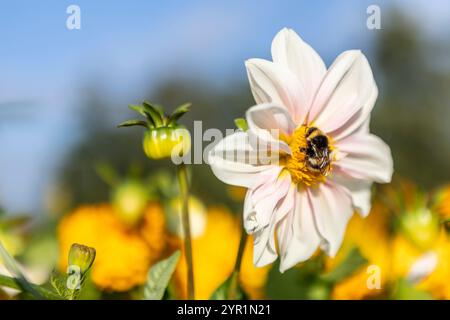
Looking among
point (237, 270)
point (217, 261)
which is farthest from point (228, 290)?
point (217, 261)

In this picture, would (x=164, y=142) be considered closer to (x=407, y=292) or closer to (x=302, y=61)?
(x=302, y=61)

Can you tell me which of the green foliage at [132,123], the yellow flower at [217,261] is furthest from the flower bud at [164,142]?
the yellow flower at [217,261]

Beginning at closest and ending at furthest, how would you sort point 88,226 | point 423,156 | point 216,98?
1. point 88,226
2. point 216,98
3. point 423,156

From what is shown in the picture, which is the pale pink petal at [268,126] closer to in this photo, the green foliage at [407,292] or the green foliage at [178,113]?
the green foliage at [178,113]
